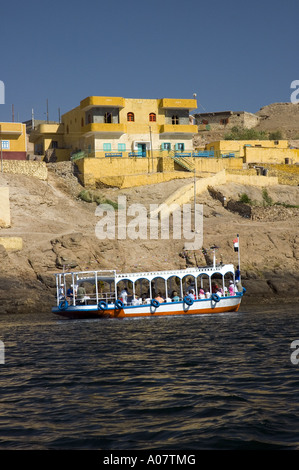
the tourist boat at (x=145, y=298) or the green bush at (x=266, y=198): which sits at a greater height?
the green bush at (x=266, y=198)

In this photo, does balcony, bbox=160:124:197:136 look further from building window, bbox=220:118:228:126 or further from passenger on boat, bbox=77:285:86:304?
building window, bbox=220:118:228:126

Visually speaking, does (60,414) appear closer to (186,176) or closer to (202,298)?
(202,298)

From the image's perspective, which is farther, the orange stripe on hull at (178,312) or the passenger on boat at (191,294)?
the passenger on boat at (191,294)

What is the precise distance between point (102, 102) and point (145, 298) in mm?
23490

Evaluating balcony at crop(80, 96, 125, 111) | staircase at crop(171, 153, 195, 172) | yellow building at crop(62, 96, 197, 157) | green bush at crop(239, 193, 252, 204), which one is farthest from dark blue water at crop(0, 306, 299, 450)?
balcony at crop(80, 96, 125, 111)

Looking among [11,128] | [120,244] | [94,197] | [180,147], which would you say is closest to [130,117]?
[180,147]

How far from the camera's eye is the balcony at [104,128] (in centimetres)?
5247

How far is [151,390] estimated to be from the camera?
1463cm

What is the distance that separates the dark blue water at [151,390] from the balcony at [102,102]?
3066 centimetres

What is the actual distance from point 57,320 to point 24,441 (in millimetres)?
20979

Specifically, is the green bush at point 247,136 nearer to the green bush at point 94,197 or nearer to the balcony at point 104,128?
the balcony at point 104,128
